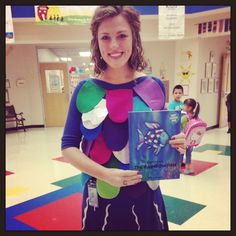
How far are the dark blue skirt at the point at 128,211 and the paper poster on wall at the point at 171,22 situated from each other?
14.0 feet

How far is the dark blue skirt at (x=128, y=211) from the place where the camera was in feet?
3.69

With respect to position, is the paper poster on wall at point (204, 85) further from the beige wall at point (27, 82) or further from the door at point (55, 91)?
the beige wall at point (27, 82)


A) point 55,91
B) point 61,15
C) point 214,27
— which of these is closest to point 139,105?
point 61,15

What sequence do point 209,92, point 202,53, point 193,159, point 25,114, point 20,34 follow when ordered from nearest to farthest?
point 193,159 < point 20,34 < point 202,53 < point 209,92 < point 25,114

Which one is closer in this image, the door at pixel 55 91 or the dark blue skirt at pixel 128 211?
the dark blue skirt at pixel 128 211

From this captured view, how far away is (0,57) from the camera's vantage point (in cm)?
107

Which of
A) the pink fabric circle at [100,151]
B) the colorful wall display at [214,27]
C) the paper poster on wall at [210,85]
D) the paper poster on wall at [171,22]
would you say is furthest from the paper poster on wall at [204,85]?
the pink fabric circle at [100,151]

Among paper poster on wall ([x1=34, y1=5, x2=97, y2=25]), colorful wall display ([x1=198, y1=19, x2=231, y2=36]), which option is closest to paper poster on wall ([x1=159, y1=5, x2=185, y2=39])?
paper poster on wall ([x1=34, y1=5, x2=97, y2=25])

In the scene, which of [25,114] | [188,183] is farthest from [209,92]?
[25,114]

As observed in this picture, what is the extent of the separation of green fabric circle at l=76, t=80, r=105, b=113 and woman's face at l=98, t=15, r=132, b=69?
0.41 feet

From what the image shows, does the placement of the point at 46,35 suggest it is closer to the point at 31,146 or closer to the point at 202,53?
the point at 31,146

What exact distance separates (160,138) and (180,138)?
0.27 feet

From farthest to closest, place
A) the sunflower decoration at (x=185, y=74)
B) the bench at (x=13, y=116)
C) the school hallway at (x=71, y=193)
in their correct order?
the bench at (x=13, y=116), the sunflower decoration at (x=185, y=74), the school hallway at (x=71, y=193)

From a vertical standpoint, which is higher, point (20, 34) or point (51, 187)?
point (20, 34)
